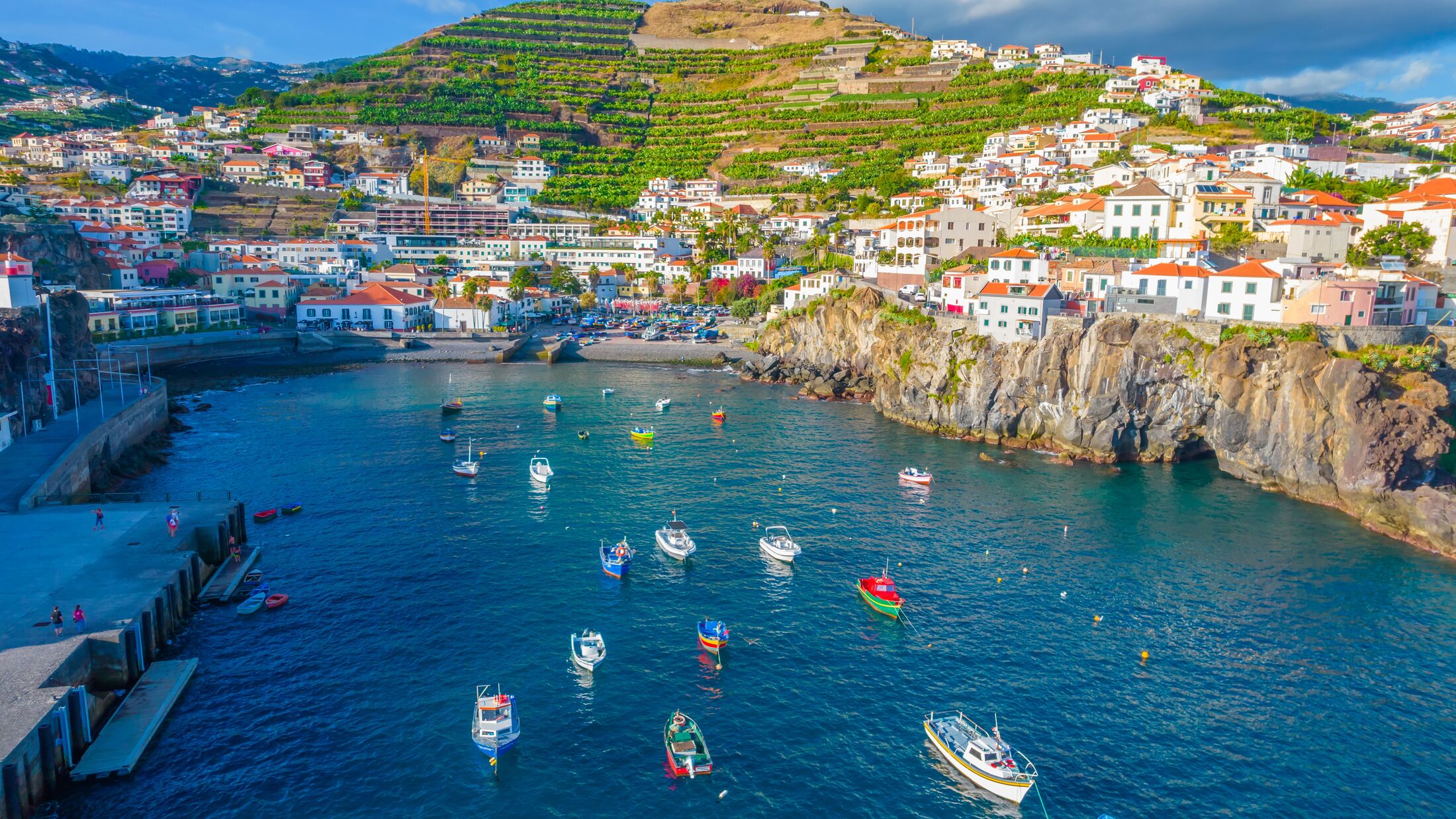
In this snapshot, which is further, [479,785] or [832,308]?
[832,308]

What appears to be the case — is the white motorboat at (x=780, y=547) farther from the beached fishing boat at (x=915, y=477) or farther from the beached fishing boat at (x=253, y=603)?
the beached fishing boat at (x=253, y=603)

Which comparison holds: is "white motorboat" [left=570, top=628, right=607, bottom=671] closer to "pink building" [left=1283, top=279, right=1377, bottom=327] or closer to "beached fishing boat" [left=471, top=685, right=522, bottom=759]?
"beached fishing boat" [left=471, top=685, right=522, bottom=759]

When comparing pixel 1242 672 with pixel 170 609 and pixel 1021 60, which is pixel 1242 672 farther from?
pixel 1021 60

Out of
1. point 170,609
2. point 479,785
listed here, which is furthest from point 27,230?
point 479,785

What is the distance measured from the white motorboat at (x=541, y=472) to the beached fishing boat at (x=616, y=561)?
13.5m

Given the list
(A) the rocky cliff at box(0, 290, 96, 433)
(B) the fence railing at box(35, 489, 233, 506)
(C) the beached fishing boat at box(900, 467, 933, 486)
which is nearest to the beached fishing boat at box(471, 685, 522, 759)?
(B) the fence railing at box(35, 489, 233, 506)

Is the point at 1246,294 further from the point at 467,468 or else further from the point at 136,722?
the point at 136,722

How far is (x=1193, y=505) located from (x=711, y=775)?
3722cm

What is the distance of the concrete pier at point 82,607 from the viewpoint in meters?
22.2

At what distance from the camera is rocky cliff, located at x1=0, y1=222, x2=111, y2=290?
87.7m

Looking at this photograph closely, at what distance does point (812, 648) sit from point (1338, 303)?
4622 centimetres

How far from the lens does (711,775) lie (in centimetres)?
2427

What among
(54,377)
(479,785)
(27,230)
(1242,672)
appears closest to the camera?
(479,785)

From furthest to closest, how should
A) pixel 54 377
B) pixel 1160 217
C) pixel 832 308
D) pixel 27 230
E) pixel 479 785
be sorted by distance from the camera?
pixel 27 230 → pixel 832 308 → pixel 1160 217 → pixel 54 377 → pixel 479 785
